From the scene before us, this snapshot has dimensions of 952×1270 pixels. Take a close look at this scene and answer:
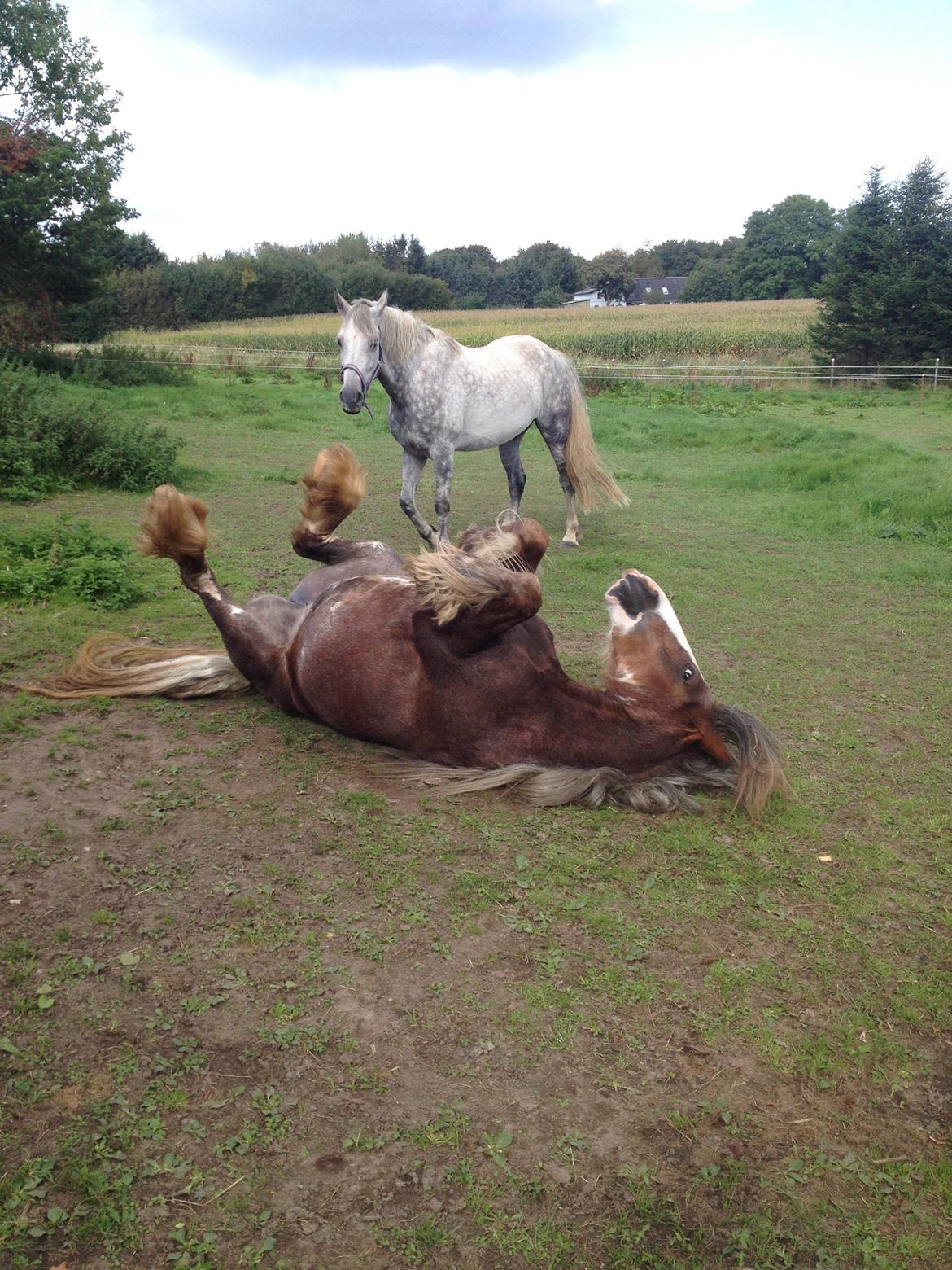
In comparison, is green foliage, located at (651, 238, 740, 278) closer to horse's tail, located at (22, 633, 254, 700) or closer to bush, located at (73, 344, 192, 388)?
bush, located at (73, 344, 192, 388)

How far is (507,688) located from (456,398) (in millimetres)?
4795

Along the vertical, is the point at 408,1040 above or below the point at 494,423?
below

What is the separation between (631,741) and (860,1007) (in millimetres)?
1297

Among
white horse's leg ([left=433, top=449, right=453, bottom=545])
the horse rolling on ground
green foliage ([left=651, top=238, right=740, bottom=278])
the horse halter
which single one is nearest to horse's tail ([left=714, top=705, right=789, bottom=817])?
the horse rolling on ground

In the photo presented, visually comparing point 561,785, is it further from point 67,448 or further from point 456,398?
point 67,448

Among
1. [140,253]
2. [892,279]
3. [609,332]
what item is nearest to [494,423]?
[892,279]

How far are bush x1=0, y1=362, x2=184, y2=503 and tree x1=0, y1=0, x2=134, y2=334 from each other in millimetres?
12911

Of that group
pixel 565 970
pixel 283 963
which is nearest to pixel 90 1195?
pixel 283 963

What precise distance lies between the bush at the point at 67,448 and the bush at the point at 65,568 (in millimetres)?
2533

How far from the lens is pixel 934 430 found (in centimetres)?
1684

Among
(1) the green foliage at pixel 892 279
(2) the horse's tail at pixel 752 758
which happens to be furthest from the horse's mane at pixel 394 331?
(1) the green foliage at pixel 892 279

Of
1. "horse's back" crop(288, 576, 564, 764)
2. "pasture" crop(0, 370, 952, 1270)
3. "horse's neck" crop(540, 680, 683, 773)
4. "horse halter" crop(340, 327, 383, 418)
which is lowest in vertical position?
"pasture" crop(0, 370, 952, 1270)

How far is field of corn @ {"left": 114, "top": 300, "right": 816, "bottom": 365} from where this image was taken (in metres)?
32.6

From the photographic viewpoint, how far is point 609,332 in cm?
3838
